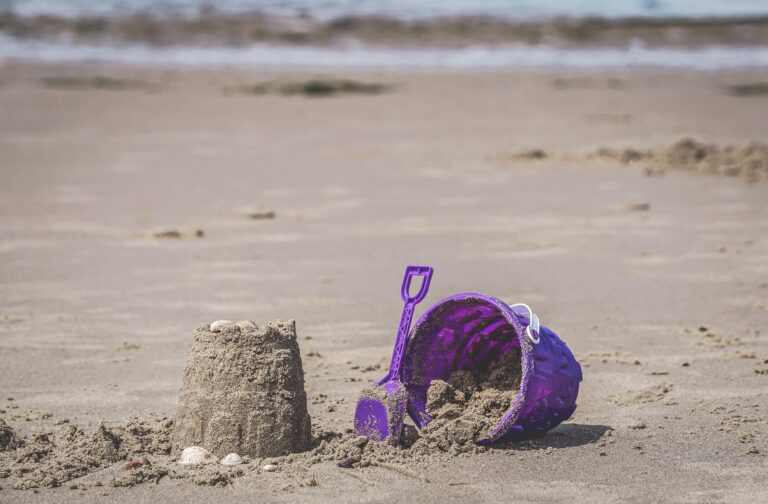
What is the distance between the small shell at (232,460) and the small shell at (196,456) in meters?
0.03

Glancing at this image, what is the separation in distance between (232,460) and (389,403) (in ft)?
1.84

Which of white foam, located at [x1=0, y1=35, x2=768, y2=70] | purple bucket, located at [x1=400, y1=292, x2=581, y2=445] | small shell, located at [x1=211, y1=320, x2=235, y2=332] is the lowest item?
purple bucket, located at [x1=400, y1=292, x2=581, y2=445]

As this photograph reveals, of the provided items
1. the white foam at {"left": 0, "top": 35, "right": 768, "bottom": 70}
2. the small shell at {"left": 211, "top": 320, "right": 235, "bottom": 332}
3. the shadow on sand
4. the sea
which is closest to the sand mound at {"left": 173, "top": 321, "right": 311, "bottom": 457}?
the small shell at {"left": 211, "top": 320, "right": 235, "bottom": 332}

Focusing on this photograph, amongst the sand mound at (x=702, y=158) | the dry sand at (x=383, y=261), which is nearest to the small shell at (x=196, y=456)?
the dry sand at (x=383, y=261)

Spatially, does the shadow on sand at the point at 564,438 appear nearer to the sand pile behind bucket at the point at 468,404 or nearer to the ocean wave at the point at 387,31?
the sand pile behind bucket at the point at 468,404

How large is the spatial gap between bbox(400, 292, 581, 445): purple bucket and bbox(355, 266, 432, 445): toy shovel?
0.36 ft

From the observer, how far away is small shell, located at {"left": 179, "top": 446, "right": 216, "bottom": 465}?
12.3ft

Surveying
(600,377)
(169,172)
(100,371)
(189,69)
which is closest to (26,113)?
(169,172)

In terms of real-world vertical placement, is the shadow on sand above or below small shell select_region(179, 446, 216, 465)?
below

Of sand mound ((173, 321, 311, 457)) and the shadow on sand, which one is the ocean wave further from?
sand mound ((173, 321, 311, 457))

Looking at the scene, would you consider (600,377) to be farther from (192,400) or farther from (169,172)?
(169,172)

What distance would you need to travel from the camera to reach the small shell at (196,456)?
3.76 metres

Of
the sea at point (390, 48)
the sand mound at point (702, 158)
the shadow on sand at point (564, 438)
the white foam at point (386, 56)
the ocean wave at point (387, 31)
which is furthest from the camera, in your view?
the ocean wave at point (387, 31)

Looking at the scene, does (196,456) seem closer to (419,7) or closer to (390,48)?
(390,48)
